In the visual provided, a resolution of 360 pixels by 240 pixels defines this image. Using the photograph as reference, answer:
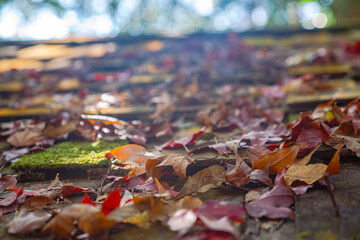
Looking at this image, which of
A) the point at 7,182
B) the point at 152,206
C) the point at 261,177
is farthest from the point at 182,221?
the point at 7,182

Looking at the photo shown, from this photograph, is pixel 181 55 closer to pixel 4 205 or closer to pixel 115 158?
pixel 115 158

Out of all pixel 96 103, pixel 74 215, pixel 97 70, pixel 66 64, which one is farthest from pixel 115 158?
pixel 66 64

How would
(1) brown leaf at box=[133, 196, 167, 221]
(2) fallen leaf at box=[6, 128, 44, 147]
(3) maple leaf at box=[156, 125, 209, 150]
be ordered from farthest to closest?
(2) fallen leaf at box=[6, 128, 44, 147] → (3) maple leaf at box=[156, 125, 209, 150] → (1) brown leaf at box=[133, 196, 167, 221]

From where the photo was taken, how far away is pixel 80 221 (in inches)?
26.5

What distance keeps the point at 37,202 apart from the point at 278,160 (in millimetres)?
797

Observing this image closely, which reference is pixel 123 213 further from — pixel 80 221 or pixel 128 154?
pixel 128 154

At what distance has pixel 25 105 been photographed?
1.95 meters

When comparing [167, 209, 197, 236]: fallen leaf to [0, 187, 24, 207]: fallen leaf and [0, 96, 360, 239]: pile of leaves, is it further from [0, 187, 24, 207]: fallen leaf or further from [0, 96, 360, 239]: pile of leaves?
[0, 187, 24, 207]: fallen leaf

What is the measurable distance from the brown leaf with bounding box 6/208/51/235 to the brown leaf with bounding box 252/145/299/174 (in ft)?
2.20

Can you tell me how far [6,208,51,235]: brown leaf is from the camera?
2.43 feet

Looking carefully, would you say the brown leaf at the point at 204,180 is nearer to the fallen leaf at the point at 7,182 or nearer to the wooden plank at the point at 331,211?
the wooden plank at the point at 331,211

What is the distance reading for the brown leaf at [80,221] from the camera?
67 cm

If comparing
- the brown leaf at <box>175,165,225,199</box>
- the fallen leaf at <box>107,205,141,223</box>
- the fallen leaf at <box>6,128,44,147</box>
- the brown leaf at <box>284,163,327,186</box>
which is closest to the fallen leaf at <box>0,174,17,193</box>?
the fallen leaf at <box>6,128,44,147</box>

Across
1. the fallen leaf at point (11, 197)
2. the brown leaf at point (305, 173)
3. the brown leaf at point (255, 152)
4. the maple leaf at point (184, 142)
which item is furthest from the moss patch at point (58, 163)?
A: the brown leaf at point (305, 173)
